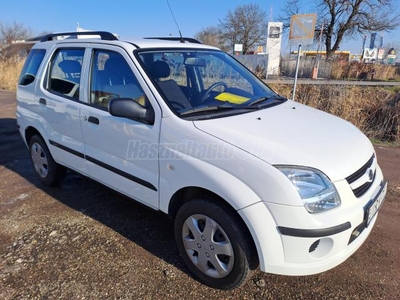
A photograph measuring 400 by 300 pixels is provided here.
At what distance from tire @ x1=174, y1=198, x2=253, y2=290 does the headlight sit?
0.46m

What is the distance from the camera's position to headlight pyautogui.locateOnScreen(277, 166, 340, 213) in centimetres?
185

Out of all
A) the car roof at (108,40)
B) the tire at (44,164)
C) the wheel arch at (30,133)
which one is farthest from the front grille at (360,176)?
the wheel arch at (30,133)

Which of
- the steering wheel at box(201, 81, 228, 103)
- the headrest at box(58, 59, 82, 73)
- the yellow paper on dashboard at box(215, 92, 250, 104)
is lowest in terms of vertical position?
the yellow paper on dashboard at box(215, 92, 250, 104)

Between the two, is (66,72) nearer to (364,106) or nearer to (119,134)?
(119,134)

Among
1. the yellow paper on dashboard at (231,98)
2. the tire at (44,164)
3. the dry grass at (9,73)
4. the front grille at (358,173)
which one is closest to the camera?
the front grille at (358,173)

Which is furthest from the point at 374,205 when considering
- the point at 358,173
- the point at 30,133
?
the point at 30,133

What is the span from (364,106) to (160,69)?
658cm

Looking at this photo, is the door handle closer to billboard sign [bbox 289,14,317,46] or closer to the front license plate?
the front license plate

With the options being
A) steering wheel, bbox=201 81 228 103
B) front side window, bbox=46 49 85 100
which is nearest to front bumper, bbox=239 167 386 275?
steering wheel, bbox=201 81 228 103

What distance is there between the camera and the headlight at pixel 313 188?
1.85 m

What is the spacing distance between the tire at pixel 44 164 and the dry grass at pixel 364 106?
21.1 feet

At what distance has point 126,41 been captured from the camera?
2857 millimetres

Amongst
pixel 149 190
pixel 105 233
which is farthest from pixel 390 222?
pixel 105 233

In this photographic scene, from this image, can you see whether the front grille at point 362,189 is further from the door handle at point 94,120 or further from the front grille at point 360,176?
the door handle at point 94,120
